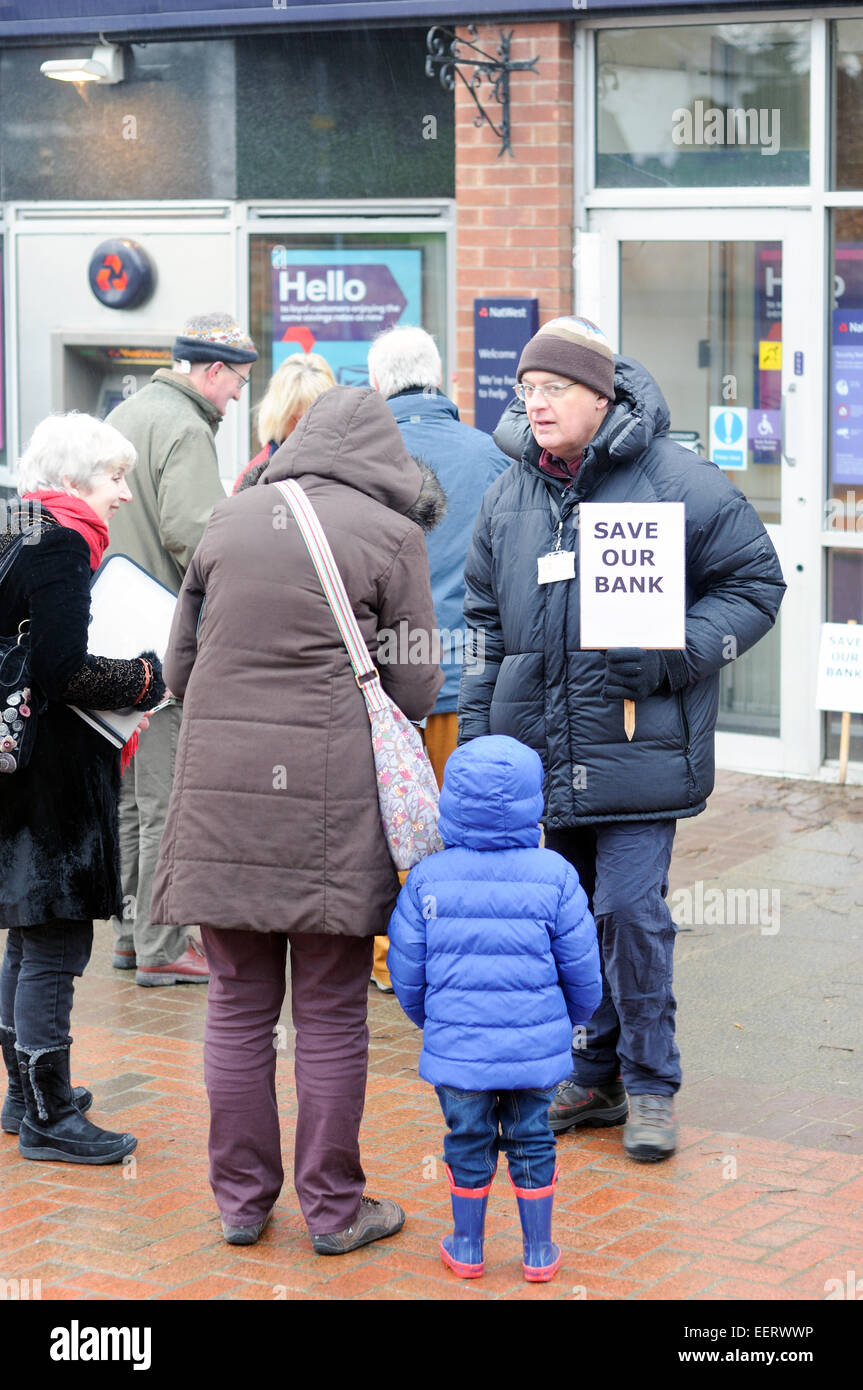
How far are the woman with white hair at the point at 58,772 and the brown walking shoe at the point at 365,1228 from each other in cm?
80

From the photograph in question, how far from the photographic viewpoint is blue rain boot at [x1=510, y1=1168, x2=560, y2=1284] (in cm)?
416

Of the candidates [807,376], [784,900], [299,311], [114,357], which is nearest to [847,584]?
[807,376]

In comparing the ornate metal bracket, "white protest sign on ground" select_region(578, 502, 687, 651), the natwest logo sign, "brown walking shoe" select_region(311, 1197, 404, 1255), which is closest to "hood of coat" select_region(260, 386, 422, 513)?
"white protest sign on ground" select_region(578, 502, 687, 651)

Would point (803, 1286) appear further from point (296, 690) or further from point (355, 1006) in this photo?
point (296, 690)

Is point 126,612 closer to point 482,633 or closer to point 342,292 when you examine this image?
point 482,633

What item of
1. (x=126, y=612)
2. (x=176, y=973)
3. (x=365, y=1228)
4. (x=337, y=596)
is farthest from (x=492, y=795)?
(x=176, y=973)

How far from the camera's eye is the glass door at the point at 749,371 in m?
8.74

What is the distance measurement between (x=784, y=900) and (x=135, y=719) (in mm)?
3157

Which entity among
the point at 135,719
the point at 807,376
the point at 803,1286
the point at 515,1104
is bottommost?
the point at 803,1286

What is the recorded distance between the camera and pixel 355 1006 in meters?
4.37

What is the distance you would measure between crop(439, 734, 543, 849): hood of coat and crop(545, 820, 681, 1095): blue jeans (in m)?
0.79

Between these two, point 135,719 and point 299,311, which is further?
point 299,311

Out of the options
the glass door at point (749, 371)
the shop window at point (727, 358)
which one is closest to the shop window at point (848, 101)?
the glass door at point (749, 371)

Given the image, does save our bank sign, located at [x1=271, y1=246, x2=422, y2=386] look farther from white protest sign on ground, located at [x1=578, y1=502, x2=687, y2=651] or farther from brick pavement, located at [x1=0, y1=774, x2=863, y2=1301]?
white protest sign on ground, located at [x1=578, y1=502, x2=687, y2=651]
